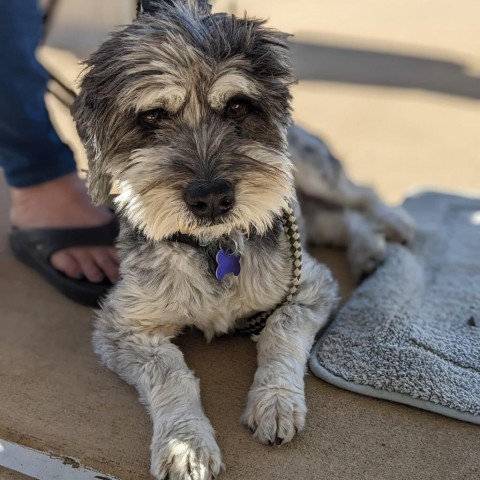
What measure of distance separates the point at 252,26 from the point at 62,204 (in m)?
1.77

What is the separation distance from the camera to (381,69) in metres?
7.24

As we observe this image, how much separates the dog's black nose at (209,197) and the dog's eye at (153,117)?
37 cm

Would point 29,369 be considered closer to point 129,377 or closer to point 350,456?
point 129,377

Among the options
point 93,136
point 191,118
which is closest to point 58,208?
point 93,136

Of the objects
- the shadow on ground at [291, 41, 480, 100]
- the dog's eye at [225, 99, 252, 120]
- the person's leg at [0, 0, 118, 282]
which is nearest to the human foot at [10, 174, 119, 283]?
the person's leg at [0, 0, 118, 282]

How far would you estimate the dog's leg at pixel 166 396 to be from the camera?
99.3 inches

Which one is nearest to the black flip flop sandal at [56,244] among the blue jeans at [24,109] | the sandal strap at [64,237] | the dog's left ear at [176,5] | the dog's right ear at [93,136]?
the sandal strap at [64,237]

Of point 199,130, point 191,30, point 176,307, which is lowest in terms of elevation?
point 176,307

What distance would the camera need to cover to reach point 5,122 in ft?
12.6

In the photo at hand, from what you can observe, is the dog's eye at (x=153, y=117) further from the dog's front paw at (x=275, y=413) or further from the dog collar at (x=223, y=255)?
the dog's front paw at (x=275, y=413)

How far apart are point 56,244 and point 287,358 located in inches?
62.3

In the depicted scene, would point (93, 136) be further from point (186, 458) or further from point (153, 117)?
point (186, 458)

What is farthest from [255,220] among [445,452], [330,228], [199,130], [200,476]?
[330,228]

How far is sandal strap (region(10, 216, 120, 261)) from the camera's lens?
12.8ft
